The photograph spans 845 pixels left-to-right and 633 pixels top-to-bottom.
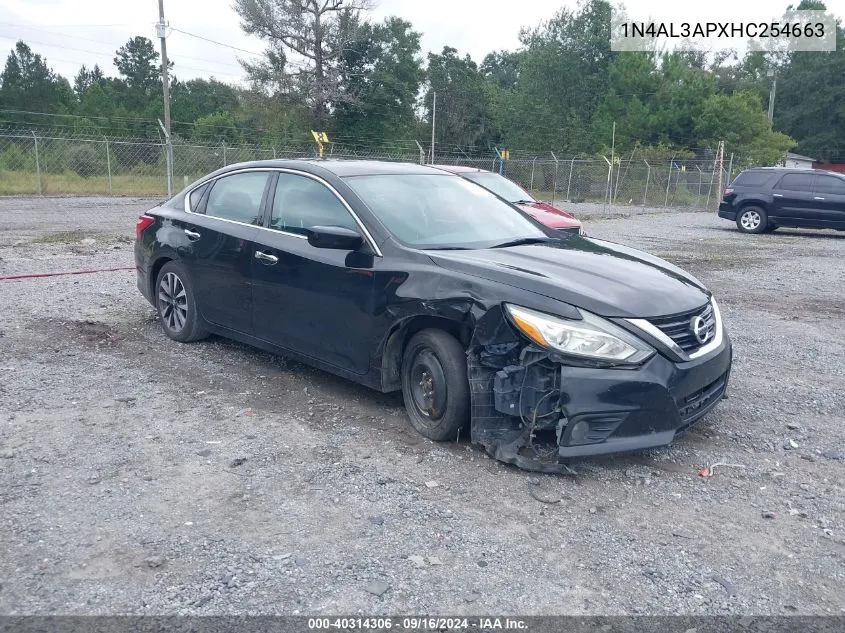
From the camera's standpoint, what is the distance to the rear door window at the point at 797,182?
61.9ft

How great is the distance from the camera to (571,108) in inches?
2518

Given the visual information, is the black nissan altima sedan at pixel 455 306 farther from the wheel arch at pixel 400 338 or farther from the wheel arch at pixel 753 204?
the wheel arch at pixel 753 204

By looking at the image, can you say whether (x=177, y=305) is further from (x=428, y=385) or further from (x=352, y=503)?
(x=352, y=503)

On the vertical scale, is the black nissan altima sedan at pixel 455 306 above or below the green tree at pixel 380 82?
below

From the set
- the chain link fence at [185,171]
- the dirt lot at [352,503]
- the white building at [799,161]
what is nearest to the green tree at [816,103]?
the white building at [799,161]

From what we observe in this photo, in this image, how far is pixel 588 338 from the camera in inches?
154

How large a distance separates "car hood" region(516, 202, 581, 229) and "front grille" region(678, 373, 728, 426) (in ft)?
20.4

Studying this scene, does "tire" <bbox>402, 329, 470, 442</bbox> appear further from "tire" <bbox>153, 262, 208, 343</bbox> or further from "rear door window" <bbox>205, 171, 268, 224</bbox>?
"tire" <bbox>153, 262, 208, 343</bbox>

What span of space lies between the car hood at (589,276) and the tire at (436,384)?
43 cm

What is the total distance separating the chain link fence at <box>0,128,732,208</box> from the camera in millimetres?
24656

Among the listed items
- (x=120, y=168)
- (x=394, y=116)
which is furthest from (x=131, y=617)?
(x=394, y=116)

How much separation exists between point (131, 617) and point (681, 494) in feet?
8.42


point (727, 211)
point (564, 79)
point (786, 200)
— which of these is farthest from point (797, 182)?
point (564, 79)

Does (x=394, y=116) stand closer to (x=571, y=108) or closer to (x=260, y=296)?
(x=571, y=108)
